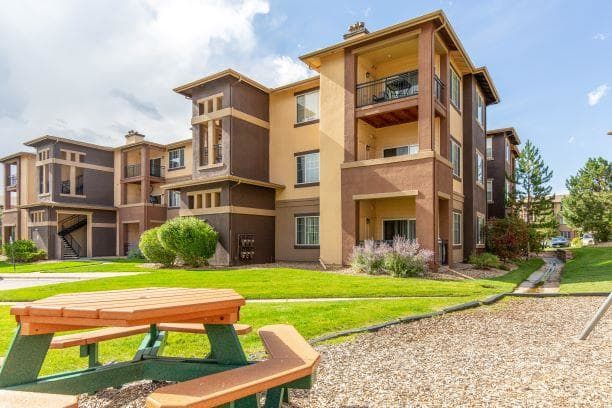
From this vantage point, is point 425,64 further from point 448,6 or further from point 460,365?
point 460,365

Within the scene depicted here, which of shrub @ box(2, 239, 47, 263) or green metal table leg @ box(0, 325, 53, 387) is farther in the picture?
shrub @ box(2, 239, 47, 263)

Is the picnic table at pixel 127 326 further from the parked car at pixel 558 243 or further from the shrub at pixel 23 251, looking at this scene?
the parked car at pixel 558 243

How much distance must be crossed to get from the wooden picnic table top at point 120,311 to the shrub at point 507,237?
2098cm

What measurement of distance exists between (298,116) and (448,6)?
9.19 metres

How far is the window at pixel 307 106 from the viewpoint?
71.5ft

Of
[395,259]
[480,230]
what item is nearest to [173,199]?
[395,259]

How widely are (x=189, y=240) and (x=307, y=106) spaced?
959 cm

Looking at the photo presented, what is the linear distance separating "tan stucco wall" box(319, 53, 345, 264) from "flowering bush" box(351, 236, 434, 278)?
3.01 metres

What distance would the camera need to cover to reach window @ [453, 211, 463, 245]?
19.9 meters

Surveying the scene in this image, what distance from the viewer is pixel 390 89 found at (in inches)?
762

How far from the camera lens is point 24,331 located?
2.93 meters

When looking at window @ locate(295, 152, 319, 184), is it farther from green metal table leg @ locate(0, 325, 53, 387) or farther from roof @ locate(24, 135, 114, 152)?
roof @ locate(24, 135, 114, 152)

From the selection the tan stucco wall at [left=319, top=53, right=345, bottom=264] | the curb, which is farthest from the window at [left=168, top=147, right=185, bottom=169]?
the curb

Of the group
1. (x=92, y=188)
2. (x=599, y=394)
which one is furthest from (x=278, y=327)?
(x=92, y=188)
